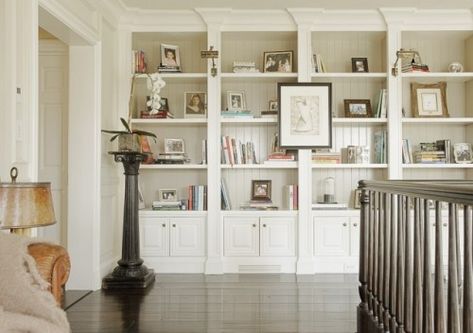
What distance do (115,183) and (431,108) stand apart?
10.6 ft

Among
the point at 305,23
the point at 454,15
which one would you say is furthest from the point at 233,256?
the point at 454,15

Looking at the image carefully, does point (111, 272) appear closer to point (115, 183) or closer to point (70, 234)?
point (70, 234)

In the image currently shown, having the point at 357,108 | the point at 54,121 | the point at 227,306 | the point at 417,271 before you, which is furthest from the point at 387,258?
the point at 54,121

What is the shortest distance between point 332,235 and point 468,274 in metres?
3.13

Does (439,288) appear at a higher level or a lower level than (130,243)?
higher

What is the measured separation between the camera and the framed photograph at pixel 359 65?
4.68 metres

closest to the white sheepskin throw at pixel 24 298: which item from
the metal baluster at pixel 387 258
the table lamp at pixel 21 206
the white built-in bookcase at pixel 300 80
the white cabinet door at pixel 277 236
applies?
the table lamp at pixel 21 206

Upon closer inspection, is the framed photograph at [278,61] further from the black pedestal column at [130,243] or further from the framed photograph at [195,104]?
the black pedestal column at [130,243]

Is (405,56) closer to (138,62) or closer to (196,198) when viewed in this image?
(196,198)

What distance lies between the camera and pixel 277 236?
14.9 ft

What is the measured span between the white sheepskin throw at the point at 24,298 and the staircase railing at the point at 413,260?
4.60 feet

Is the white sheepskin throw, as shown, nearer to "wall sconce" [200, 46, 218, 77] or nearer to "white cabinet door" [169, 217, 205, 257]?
→ "white cabinet door" [169, 217, 205, 257]

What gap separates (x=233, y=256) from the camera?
4559 millimetres

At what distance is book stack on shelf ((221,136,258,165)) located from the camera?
15.1 ft
